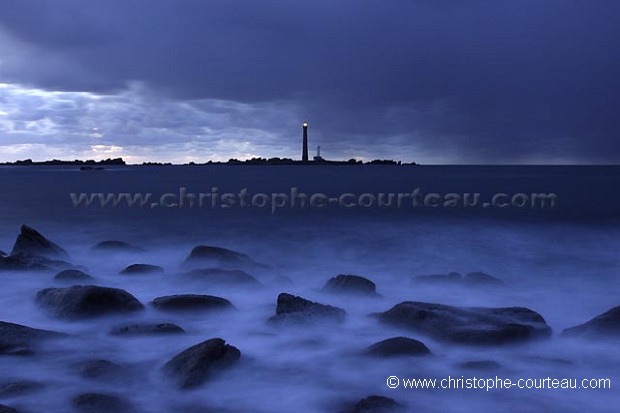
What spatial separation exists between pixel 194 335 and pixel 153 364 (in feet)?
3.64

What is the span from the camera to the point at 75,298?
322 inches

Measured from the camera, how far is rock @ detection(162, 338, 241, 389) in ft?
19.2

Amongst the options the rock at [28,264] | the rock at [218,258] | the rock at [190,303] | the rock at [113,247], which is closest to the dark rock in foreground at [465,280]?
the rock at [218,258]

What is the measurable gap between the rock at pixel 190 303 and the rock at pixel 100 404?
3.00 meters

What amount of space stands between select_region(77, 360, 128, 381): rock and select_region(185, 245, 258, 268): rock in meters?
5.98

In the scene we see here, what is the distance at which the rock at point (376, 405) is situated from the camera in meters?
5.24

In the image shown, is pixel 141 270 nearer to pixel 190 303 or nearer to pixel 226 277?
pixel 226 277

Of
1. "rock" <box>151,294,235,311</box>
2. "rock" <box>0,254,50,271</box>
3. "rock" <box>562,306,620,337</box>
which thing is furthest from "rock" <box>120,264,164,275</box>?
"rock" <box>562,306,620,337</box>

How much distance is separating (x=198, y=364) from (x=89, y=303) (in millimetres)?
2931

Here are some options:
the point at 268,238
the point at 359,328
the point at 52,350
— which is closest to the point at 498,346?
the point at 359,328

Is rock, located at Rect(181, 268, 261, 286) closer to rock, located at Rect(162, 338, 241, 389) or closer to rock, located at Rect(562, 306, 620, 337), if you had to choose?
rock, located at Rect(162, 338, 241, 389)

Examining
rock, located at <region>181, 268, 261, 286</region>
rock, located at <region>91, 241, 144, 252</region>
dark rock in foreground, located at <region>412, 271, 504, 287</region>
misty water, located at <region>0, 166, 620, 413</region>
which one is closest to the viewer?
misty water, located at <region>0, 166, 620, 413</region>

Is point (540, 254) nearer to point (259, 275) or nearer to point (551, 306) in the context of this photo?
point (551, 306)

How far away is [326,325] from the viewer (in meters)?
7.95
